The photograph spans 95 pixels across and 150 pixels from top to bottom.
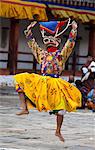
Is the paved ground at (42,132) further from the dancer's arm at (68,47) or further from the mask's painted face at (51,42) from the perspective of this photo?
the mask's painted face at (51,42)

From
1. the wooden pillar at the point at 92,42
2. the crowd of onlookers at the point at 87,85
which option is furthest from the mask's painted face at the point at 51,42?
the wooden pillar at the point at 92,42

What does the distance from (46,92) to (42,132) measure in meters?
1.80

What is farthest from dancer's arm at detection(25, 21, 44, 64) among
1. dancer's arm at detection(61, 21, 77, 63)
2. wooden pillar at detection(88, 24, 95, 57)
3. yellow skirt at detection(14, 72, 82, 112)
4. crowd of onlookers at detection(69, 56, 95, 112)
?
wooden pillar at detection(88, 24, 95, 57)

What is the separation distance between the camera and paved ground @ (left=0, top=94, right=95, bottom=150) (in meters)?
9.77

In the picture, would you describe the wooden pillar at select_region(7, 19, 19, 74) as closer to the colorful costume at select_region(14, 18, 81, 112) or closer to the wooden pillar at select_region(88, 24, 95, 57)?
the wooden pillar at select_region(88, 24, 95, 57)

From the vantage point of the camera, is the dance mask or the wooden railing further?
the wooden railing

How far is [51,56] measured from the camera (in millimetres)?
10578

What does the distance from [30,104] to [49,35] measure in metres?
1.32

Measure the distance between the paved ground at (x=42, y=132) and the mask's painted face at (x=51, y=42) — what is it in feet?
5.09

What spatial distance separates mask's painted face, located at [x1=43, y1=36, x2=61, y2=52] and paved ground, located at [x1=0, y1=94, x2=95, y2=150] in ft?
5.09

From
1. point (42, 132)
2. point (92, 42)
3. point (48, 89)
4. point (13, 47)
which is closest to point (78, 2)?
point (92, 42)

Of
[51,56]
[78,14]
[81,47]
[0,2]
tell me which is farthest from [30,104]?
[81,47]

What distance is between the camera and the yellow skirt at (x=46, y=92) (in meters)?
9.95

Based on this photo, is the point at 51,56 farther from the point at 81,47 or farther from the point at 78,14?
the point at 81,47
